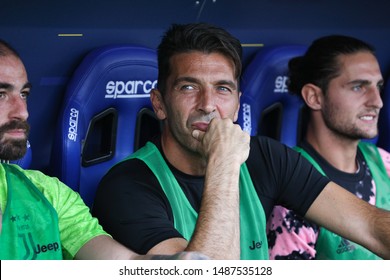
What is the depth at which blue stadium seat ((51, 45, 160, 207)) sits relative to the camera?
9.45ft

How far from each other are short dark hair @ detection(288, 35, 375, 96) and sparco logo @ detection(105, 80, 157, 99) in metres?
0.56

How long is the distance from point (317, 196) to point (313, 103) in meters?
0.68

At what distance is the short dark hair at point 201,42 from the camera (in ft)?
8.46

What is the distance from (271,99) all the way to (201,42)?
0.84m

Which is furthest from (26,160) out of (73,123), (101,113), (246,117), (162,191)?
(246,117)

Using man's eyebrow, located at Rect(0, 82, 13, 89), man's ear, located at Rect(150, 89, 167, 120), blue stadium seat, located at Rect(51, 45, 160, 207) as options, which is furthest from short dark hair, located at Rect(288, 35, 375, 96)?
man's eyebrow, located at Rect(0, 82, 13, 89)

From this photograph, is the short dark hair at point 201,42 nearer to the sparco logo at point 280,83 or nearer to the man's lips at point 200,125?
the man's lips at point 200,125

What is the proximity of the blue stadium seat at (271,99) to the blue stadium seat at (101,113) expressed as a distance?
0.37 m

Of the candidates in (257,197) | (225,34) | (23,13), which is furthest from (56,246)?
(23,13)

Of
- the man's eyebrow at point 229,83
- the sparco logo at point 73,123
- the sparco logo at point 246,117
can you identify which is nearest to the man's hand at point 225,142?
the man's eyebrow at point 229,83

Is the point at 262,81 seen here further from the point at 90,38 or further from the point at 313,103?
the point at 90,38

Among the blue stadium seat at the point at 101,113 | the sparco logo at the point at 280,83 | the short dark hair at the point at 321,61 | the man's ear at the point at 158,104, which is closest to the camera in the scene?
the man's ear at the point at 158,104

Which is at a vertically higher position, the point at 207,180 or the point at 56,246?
the point at 207,180
